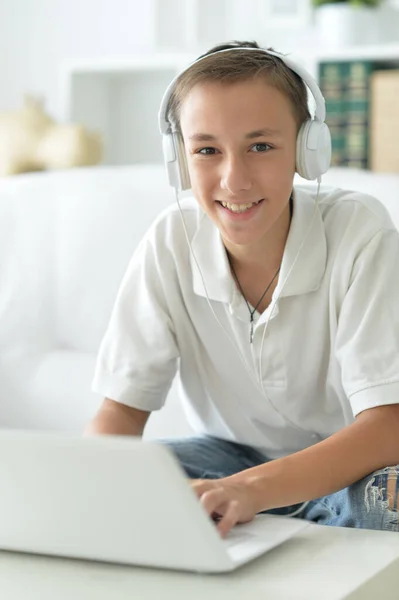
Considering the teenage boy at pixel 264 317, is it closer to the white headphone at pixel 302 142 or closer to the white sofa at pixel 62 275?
the white headphone at pixel 302 142

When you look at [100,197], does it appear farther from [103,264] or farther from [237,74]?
[237,74]

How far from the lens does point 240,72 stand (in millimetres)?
1191

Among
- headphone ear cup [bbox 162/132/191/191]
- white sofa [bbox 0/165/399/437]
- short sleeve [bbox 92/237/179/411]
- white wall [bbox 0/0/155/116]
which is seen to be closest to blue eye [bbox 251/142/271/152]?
headphone ear cup [bbox 162/132/191/191]

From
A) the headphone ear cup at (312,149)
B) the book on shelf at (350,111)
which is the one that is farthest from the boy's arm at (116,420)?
the book on shelf at (350,111)

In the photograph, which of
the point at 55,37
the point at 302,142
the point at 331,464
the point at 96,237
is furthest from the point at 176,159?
the point at 55,37

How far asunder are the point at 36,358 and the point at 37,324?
0.07m

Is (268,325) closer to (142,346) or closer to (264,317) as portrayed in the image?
(264,317)

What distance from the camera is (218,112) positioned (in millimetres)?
1184

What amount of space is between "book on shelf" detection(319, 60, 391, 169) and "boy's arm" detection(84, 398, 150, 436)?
1828 millimetres

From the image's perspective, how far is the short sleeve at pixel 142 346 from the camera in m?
1.33

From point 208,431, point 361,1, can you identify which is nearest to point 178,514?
point 208,431

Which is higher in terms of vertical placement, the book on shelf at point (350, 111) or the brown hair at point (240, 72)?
the brown hair at point (240, 72)

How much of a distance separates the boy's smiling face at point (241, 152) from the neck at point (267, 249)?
48 millimetres

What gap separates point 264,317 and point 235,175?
0.20 metres
